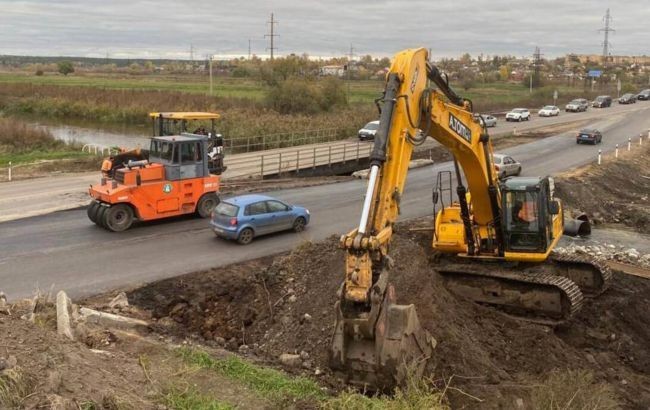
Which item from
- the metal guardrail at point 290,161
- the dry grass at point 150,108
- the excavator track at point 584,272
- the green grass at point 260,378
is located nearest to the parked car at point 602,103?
the dry grass at point 150,108

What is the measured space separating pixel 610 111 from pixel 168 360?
72.2 m

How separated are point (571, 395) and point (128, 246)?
12688 millimetres

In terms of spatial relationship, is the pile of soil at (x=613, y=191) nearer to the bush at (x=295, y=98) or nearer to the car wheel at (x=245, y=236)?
the car wheel at (x=245, y=236)

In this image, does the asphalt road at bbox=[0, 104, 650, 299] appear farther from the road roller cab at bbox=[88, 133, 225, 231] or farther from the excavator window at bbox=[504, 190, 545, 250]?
the excavator window at bbox=[504, 190, 545, 250]

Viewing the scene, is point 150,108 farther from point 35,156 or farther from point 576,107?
point 576,107

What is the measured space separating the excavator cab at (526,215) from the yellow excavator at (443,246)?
0.02 m

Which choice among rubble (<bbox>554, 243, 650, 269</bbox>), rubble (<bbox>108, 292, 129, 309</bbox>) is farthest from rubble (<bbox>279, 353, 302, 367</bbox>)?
rubble (<bbox>554, 243, 650, 269</bbox>)

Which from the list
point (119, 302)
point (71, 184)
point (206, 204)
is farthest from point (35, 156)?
point (119, 302)

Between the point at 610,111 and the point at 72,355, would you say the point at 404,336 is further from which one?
the point at 610,111

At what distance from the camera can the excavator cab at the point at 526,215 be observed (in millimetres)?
13538

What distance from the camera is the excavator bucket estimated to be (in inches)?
314

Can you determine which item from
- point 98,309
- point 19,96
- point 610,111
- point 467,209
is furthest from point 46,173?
point 610,111

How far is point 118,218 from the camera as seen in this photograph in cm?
1941

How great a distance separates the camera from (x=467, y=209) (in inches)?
532
